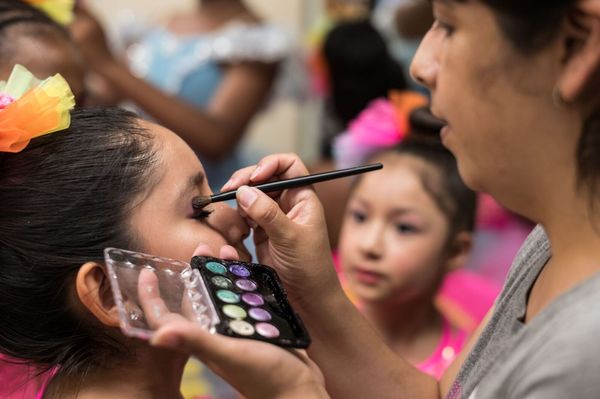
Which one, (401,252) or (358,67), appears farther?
(358,67)

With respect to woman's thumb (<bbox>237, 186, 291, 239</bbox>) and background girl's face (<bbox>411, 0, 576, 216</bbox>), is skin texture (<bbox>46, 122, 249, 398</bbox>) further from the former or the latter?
background girl's face (<bbox>411, 0, 576, 216</bbox>)

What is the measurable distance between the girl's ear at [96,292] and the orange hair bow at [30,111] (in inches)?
5.6

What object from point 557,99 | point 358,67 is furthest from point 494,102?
point 358,67

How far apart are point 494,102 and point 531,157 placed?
0.17 feet

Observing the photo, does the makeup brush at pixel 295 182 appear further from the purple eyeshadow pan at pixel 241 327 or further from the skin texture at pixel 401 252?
the skin texture at pixel 401 252

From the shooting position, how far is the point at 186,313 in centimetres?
68

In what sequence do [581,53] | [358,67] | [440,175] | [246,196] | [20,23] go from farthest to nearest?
[358,67] → [440,175] → [20,23] → [246,196] → [581,53]

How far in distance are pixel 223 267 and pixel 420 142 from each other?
874mm

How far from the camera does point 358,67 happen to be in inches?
78.5

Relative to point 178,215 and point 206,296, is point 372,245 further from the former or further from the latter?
point 206,296

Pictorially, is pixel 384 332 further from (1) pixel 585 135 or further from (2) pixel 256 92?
(1) pixel 585 135

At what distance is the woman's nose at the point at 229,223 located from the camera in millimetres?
882

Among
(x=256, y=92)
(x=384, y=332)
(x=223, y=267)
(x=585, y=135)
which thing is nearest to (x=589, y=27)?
(x=585, y=135)

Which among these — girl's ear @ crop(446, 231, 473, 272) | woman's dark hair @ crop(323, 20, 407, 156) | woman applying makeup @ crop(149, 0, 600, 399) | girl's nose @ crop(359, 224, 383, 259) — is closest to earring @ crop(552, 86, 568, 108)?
woman applying makeup @ crop(149, 0, 600, 399)
